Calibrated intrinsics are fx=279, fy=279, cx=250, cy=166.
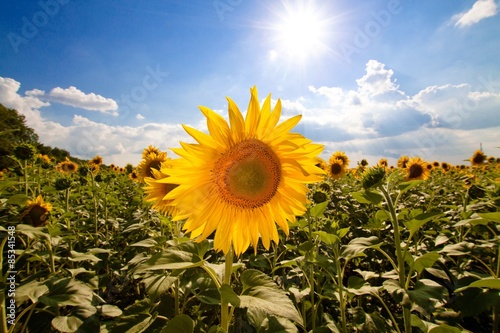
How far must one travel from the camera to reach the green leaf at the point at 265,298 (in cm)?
120

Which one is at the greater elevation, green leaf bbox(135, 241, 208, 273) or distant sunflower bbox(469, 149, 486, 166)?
distant sunflower bbox(469, 149, 486, 166)

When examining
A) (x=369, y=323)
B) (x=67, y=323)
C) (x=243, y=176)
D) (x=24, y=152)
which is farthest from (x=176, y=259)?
(x=24, y=152)

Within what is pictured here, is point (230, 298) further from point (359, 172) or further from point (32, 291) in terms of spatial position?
point (359, 172)

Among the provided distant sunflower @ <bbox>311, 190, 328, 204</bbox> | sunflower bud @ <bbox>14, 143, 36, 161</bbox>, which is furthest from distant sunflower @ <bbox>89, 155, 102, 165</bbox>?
distant sunflower @ <bbox>311, 190, 328, 204</bbox>

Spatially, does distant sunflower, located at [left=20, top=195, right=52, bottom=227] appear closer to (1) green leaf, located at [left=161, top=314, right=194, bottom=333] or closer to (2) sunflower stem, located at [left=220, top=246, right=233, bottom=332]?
(1) green leaf, located at [left=161, top=314, right=194, bottom=333]

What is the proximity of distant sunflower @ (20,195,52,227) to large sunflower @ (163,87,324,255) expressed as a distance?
7.31 feet

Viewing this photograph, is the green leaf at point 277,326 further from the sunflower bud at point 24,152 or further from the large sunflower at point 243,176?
the sunflower bud at point 24,152

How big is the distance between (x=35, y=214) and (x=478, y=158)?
13.8 meters

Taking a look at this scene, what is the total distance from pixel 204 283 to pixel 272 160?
3.22 ft

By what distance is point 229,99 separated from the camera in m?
1.53

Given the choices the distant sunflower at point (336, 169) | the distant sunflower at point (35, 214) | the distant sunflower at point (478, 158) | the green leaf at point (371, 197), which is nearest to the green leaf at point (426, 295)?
the green leaf at point (371, 197)

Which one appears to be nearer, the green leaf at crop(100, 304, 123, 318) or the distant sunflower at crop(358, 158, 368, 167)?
the green leaf at crop(100, 304, 123, 318)

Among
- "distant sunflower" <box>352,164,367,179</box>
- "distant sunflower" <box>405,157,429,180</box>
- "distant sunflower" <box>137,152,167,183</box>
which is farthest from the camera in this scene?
"distant sunflower" <box>405,157,429,180</box>

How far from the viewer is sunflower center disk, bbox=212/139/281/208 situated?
1.68 metres
